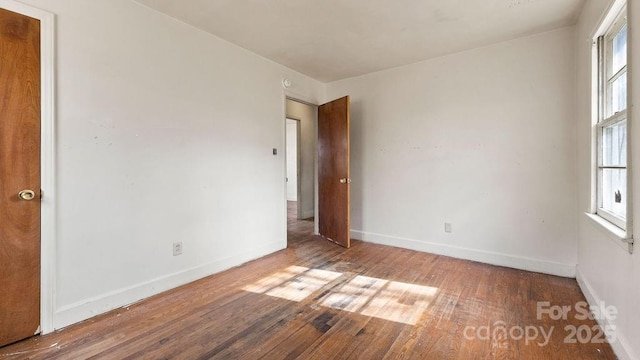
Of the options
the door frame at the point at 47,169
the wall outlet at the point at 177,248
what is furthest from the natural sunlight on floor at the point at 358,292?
the door frame at the point at 47,169

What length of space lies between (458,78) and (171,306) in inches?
149

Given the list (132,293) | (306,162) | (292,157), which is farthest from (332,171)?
(292,157)

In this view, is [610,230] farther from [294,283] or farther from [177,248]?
[177,248]

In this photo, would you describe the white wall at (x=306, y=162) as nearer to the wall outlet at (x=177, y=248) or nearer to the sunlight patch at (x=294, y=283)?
the sunlight patch at (x=294, y=283)

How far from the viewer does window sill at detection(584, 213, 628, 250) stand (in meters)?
1.62

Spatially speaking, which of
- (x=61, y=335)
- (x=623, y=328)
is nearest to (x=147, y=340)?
(x=61, y=335)

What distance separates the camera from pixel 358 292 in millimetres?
2555

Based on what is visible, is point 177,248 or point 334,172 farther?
point 334,172

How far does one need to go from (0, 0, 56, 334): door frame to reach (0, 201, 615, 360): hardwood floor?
25cm

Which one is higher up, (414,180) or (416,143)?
(416,143)

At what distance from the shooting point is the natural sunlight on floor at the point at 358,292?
2.23 metres

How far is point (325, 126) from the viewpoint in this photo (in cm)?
432

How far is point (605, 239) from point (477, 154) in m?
1.55

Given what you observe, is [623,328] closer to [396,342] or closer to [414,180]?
[396,342]
